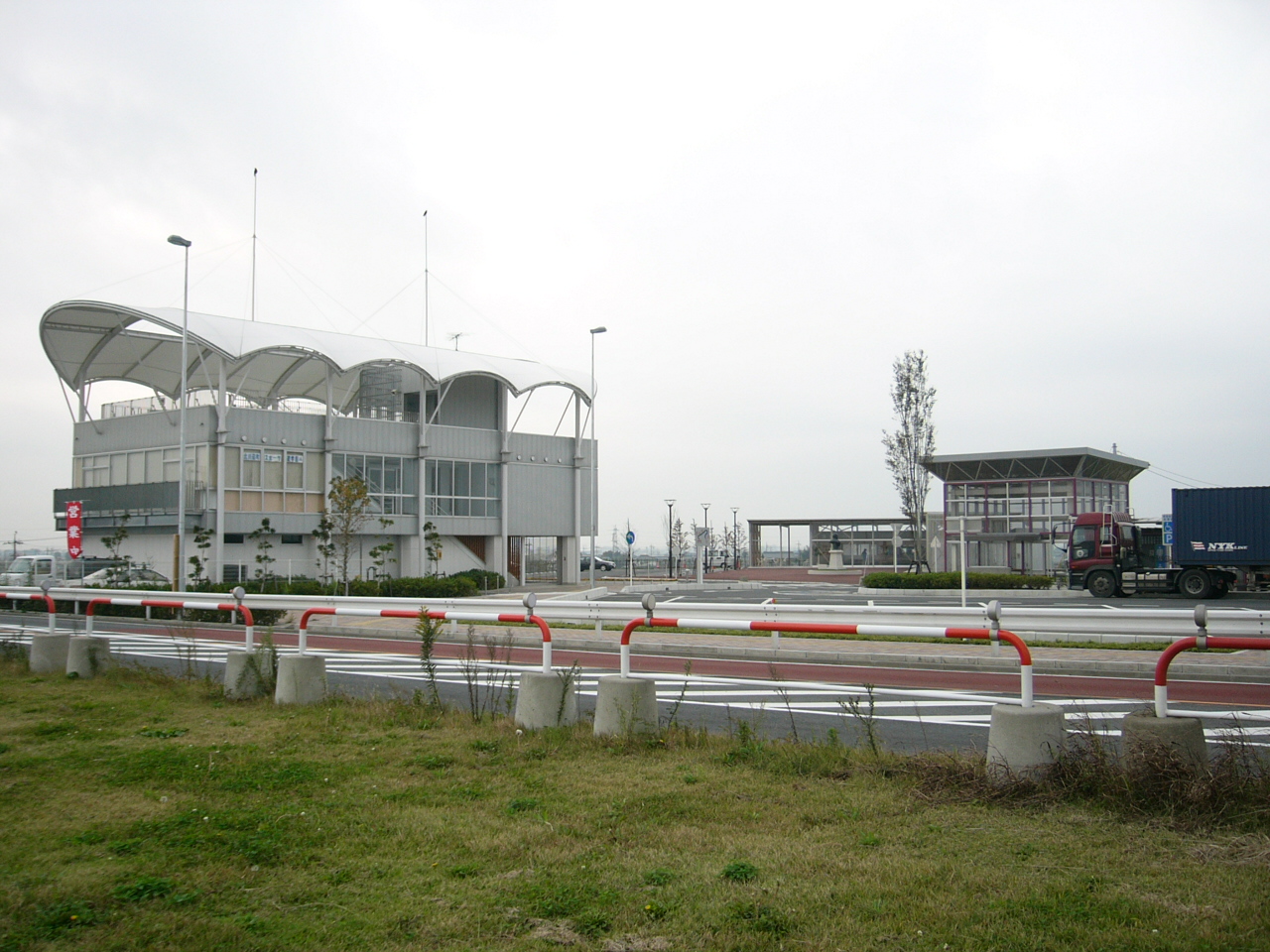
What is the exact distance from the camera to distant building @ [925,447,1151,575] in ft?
154

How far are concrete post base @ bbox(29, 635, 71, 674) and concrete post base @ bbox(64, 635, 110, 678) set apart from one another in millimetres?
376

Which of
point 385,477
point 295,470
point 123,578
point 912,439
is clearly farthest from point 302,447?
point 912,439

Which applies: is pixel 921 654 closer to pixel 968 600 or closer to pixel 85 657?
pixel 85 657

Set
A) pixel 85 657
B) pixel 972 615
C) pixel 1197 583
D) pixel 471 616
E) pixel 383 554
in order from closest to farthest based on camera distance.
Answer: pixel 471 616 < pixel 85 657 < pixel 972 615 < pixel 1197 583 < pixel 383 554

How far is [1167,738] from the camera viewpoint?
5918 millimetres

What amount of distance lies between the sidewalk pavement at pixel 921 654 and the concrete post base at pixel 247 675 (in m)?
7.77

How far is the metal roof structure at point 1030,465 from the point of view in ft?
154

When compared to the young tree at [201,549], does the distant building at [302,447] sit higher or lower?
higher

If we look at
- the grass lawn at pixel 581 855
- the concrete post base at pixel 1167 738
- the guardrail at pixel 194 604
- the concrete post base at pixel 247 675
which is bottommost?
the grass lawn at pixel 581 855

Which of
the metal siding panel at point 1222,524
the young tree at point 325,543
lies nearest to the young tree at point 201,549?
the young tree at point 325,543

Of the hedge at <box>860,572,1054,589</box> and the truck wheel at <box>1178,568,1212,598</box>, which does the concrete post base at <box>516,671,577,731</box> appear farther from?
the hedge at <box>860,572,1054,589</box>

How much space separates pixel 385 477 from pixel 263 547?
24.1 ft

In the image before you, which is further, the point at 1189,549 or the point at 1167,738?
the point at 1189,549

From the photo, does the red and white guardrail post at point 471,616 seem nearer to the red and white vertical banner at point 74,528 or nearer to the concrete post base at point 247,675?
the concrete post base at point 247,675
